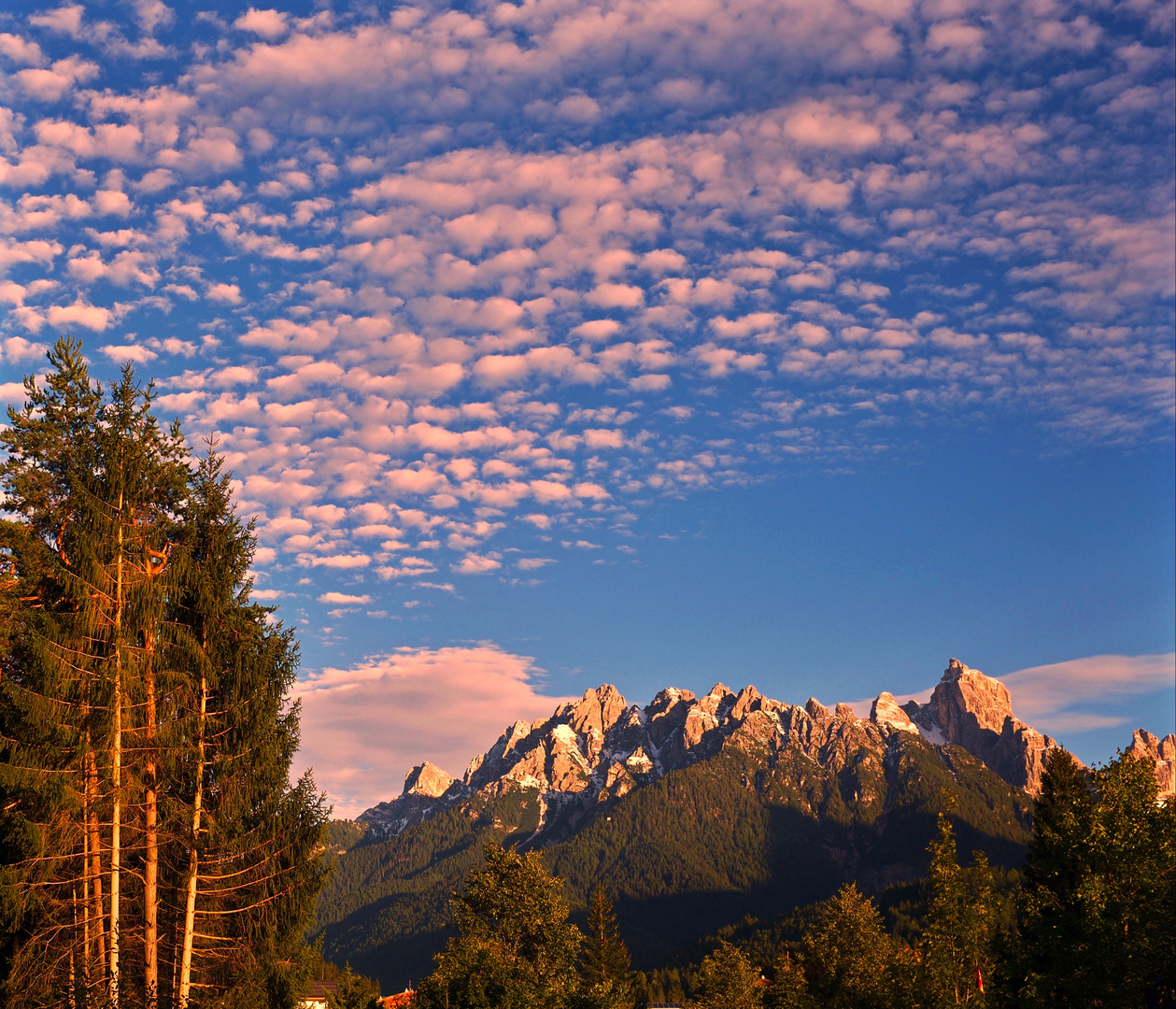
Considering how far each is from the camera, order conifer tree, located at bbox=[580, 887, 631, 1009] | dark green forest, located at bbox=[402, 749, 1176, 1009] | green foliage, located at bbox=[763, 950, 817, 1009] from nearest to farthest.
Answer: dark green forest, located at bbox=[402, 749, 1176, 1009], green foliage, located at bbox=[763, 950, 817, 1009], conifer tree, located at bbox=[580, 887, 631, 1009]

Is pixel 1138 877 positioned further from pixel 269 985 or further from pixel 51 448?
pixel 51 448

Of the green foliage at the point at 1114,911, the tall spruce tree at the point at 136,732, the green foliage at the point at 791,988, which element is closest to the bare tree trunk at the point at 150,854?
the tall spruce tree at the point at 136,732

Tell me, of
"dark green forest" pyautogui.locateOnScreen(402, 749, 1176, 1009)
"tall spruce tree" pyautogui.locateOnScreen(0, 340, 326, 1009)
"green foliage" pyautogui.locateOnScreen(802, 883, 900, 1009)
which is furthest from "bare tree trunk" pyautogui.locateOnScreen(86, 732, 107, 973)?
"green foliage" pyautogui.locateOnScreen(802, 883, 900, 1009)

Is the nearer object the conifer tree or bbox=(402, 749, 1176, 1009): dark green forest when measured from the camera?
bbox=(402, 749, 1176, 1009): dark green forest

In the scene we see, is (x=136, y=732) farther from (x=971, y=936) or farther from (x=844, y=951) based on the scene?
(x=844, y=951)

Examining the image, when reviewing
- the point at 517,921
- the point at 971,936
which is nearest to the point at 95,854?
the point at 971,936

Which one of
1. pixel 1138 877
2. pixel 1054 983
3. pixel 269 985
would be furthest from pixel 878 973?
pixel 269 985

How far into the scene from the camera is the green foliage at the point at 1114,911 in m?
32.3

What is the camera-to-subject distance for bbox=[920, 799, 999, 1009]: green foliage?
1766 inches

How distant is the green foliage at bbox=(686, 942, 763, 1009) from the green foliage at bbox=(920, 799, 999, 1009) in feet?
117

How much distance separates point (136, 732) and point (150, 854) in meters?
4.08

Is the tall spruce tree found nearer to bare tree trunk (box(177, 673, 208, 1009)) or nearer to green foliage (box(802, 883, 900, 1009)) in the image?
bare tree trunk (box(177, 673, 208, 1009))

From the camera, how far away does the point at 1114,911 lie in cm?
3347

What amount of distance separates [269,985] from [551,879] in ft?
133
